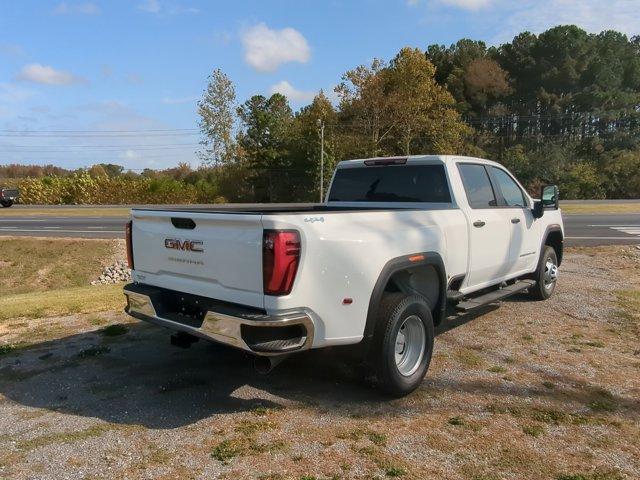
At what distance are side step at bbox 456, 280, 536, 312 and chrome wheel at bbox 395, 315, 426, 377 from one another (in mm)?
911

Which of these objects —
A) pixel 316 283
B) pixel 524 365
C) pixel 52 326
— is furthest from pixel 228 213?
pixel 52 326

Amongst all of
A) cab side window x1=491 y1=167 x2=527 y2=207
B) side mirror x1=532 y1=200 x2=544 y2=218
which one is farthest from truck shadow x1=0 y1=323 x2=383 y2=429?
side mirror x1=532 y1=200 x2=544 y2=218

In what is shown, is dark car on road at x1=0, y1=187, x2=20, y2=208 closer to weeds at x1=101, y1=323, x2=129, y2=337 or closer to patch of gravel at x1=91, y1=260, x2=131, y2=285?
patch of gravel at x1=91, y1=260, x2=131, y2=285

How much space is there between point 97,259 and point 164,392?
1233 cm

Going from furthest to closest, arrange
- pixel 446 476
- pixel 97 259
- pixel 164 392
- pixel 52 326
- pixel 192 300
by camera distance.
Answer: pixel 97 259, pixel 52 326, pixel 164 392, pixel 192 300, pixel 446 476

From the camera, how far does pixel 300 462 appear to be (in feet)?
10.7

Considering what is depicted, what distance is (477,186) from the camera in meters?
5.85

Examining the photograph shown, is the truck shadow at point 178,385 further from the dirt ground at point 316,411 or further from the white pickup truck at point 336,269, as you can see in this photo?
the white pickup truck at point 336,269

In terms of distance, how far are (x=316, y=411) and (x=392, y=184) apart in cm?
279

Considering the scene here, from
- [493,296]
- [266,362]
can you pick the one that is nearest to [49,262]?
[493,296]

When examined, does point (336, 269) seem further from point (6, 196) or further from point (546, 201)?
point (6, 196)

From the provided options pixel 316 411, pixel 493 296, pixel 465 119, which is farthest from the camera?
pixel 465 119

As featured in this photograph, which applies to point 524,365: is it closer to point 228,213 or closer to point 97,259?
point 228,213

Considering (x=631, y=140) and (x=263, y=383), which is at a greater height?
(x=631, y=140)
